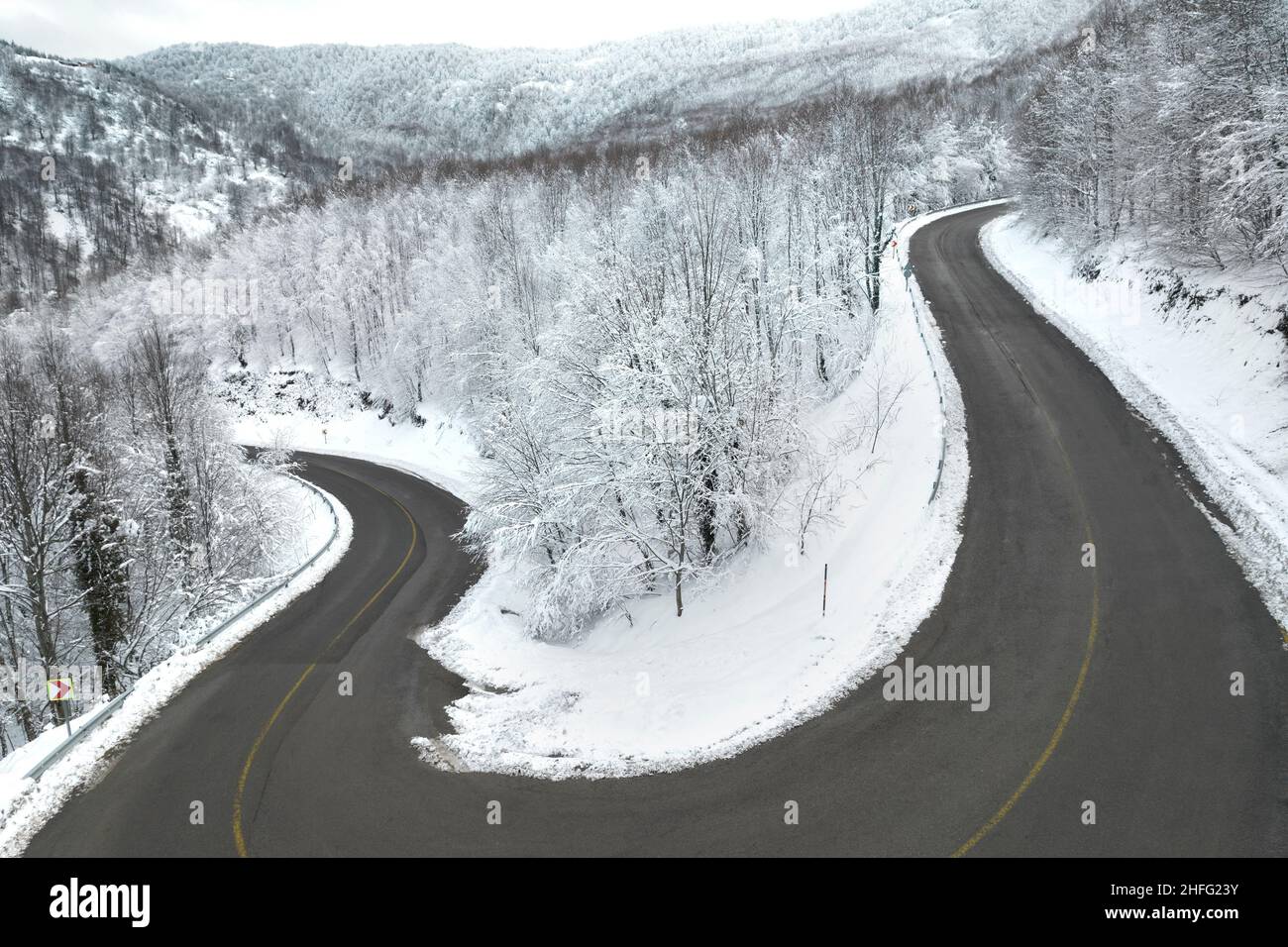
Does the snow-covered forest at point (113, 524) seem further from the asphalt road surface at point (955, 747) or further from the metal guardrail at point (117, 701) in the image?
the asphalt road surface at point (955, 747)

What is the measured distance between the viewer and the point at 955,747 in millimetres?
10766

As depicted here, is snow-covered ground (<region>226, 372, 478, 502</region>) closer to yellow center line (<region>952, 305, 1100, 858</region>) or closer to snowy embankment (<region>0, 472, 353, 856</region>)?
snowy embankment (<region>0, 472, 353, 856</region>)

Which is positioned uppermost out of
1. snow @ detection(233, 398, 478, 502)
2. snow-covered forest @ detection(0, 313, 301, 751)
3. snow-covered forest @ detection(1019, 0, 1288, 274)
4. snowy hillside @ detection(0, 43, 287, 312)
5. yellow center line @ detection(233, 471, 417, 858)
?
snowy hillside @ detection(0, 43, 287, 312)

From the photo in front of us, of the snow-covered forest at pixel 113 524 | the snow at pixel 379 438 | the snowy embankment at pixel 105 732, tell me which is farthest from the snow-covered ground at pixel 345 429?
the snowy embankment at pixel 105 732

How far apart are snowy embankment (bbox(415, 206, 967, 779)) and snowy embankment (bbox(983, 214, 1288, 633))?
5801 millimetres

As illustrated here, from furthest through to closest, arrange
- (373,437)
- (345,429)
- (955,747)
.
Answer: (345,429) < (373,437) < (955,747)

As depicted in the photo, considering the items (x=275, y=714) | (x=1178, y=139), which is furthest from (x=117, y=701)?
(x=1178, y=139)

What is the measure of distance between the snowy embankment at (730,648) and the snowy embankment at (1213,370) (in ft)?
19.0

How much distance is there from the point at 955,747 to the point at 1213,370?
57.6ft

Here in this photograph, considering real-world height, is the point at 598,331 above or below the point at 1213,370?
above

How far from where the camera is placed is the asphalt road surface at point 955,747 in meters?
9.46

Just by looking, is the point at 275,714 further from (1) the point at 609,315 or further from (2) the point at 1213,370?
(2) the point at 1213,370

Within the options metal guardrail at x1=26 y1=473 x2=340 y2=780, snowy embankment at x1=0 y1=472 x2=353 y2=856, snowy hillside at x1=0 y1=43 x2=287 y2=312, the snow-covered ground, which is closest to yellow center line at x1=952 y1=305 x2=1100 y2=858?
snowy embankment at x1=0 y1=472 x2=353 y2=856

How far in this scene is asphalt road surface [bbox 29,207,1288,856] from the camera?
372 inches
